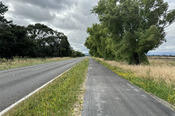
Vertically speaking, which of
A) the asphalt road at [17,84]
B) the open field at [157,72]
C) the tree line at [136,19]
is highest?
the tree line at [136,19]

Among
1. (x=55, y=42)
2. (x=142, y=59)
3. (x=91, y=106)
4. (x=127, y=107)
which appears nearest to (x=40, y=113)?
(x=91, y=106)

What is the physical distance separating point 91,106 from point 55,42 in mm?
68224

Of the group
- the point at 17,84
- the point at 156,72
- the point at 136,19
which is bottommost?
the point at 17,84

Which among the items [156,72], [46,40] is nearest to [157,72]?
[156,72]

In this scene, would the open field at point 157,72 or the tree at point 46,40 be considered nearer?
the open field at point 157,72

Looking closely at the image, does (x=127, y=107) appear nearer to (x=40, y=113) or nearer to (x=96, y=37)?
(x=40, y=113)

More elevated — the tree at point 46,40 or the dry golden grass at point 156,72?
the tree at point 46,40

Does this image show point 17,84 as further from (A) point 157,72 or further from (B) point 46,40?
(B) point 46,40

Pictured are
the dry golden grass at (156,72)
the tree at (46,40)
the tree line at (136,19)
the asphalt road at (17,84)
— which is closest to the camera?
the asphalt road at (17,84)

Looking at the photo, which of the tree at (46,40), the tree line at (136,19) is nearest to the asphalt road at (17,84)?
the tree line at (136,19)

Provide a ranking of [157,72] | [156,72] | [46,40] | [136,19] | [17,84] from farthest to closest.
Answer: [46,40]
[136,19]
[156,72]
[157,72]
[17,84]

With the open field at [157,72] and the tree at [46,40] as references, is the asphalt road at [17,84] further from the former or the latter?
the tree at [46,40]

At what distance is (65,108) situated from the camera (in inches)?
132

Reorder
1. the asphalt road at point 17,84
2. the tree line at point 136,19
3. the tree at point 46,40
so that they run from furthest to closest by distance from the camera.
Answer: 1. the tree at point 46,40
2. the tree line at point 136,19
3. the asphalt road at point 17,84
